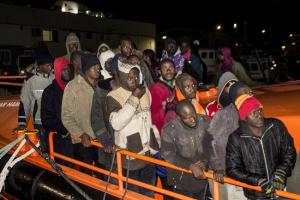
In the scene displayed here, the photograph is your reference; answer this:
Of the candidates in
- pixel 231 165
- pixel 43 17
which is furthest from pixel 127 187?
pixel 43 17

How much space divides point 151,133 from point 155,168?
0.47 meters

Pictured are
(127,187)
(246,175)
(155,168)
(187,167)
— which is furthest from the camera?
(155,168)

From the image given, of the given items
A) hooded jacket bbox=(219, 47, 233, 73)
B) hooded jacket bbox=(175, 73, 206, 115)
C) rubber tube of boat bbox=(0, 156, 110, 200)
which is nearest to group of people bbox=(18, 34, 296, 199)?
hooded jacket bbox=(175, 73, 206, 115)

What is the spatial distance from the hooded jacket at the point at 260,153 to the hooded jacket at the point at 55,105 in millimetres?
2288

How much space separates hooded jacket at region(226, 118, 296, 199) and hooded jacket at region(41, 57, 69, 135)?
2288mm

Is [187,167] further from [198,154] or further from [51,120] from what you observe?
[51,120]

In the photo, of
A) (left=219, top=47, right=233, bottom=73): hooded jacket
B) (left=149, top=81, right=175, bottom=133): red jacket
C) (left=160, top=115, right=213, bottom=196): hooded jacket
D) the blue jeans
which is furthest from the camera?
(left=219, top=47, right=233, bottom=73): hooded jacket

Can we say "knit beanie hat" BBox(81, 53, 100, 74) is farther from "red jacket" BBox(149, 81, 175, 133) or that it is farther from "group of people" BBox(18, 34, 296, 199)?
"red jacket" BBox(149, 81, 175, 133)

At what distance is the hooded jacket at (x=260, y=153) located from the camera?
2.94 metres

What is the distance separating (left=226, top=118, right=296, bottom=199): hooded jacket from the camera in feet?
9.63

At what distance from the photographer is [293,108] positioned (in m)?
3.66

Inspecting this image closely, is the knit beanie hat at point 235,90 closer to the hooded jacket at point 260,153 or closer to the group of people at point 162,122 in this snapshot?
the group of people at point 162,122

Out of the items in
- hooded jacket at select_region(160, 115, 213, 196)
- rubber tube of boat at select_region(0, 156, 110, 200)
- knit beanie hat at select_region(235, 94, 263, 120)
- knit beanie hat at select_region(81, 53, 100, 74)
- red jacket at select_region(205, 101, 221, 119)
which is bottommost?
rubber tube of boat at select_region(0, 156, 110, 200)

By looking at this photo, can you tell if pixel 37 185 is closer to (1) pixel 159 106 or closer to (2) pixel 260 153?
(1) pixel 159 106
